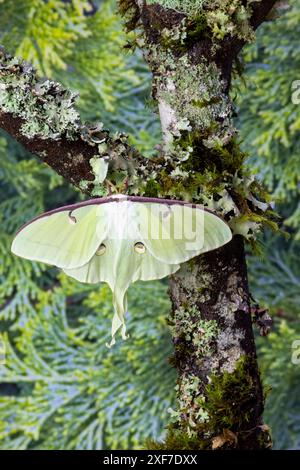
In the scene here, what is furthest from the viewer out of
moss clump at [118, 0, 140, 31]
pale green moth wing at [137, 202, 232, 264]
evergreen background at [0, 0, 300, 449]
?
evergreen background at [0, 0, 300, 449]

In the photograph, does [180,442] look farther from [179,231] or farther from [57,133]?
[57,133]

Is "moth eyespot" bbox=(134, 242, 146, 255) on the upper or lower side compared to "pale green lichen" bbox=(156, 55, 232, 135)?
lower

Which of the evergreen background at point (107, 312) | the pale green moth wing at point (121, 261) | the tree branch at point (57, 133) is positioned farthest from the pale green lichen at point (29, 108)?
the evergreen background at point (107, 312)

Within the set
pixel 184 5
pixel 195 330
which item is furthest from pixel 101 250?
pixel 184 5

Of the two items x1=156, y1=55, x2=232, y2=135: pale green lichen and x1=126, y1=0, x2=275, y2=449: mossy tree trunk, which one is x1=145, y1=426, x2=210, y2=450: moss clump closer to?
x1=126, y1=0, x2=275, y2=449: mossy tree trunk

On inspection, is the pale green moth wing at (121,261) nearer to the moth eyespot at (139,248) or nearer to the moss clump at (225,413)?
the moth eyespot at (139,248)

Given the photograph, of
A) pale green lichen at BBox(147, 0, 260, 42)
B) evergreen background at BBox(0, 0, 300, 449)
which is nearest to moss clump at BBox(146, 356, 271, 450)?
pale green lichen at BBox(147, 0, 260, 42)
